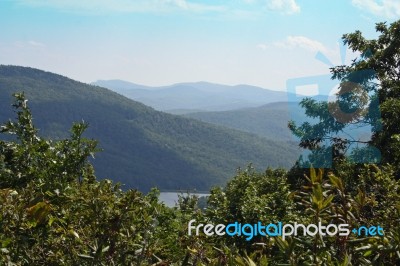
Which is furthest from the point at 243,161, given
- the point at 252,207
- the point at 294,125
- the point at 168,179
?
the point at 252,207

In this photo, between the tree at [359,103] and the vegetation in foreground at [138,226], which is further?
the tree at [359,103]

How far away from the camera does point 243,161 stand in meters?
185

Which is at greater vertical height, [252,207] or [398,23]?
[398,23]

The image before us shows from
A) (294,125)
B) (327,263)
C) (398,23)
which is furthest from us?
(294,125)

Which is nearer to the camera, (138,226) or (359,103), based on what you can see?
(138,226)

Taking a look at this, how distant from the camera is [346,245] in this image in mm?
2061

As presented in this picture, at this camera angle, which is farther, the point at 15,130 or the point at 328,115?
the point at 328,115

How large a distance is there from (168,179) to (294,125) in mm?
155615

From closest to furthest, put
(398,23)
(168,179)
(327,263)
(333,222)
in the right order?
(327,263) → (333,222) → (398,23) → (168,179)

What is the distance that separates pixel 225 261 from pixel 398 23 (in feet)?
64.8

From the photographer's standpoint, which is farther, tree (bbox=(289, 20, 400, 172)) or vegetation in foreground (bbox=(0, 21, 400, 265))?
tree (bbox=(289, 20, 400, 172))

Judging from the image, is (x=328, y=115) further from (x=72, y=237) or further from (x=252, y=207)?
(x=72, y=237)

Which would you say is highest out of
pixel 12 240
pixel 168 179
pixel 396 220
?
pixel 396 220

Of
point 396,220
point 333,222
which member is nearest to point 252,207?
point 396,220
